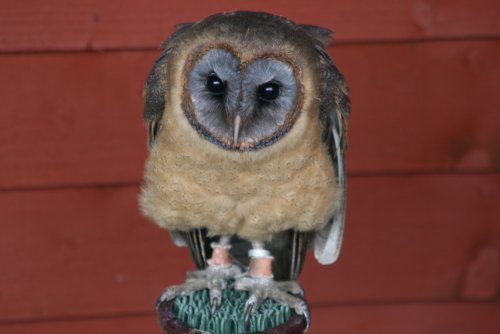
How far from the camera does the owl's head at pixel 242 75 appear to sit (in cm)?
158

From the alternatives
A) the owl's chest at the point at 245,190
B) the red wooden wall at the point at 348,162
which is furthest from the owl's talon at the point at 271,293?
the red wooden wall at the point at 348,162

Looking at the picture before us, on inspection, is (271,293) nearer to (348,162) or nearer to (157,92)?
(157,92)

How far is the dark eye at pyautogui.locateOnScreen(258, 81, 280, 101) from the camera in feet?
5.25

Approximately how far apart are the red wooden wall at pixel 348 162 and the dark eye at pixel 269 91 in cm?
69

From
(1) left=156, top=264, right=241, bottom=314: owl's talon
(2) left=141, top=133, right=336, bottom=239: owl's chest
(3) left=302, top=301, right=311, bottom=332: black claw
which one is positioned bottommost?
(3) left=302, top=301, right=311, bottom=332: black claw

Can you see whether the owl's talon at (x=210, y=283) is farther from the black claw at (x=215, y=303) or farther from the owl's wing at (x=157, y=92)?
the owl's wing at (x=157, y=92)

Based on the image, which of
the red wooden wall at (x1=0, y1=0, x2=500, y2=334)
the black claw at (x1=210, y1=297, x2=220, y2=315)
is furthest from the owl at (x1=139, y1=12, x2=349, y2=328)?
the red wooden wall at (x1=0, y1=0, x2=500, y2=334)

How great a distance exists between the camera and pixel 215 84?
162 cm

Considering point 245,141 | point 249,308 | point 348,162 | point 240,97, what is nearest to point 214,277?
point 249,308

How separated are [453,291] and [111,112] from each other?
3.92ft

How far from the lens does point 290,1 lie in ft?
7.40

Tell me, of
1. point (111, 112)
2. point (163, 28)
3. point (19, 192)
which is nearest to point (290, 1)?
point (163, 28)

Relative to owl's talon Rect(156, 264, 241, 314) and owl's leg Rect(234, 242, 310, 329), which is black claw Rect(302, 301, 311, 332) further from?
owl's talon Rect(156, 264, 241, 314)

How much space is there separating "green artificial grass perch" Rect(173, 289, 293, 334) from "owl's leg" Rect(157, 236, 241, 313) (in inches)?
0.8
